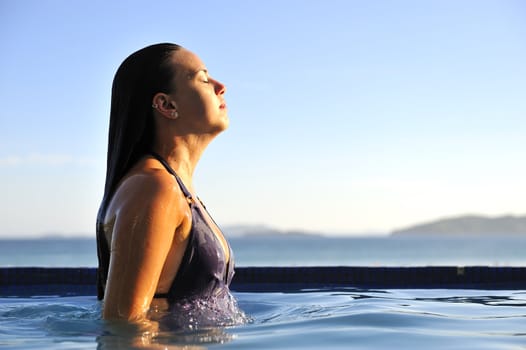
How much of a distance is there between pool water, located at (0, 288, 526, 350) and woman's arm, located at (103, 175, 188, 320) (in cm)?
10

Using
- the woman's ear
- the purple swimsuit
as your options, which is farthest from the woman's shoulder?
the woman's ear

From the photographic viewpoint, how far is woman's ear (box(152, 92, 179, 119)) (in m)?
2.71

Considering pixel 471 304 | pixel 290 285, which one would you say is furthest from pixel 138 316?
pixel 290 285

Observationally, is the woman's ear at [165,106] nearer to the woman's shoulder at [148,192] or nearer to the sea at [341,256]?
the woman's shoulder at [148,192]

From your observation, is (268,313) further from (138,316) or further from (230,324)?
(138,316)

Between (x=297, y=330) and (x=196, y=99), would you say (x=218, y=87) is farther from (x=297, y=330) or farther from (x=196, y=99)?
(x=297, y=330)

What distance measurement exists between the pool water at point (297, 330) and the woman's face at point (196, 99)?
77cm

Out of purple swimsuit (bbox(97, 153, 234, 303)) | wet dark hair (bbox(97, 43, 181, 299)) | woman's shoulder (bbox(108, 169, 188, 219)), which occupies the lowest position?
purple swimsuit (bbox(97, 153, 234, 303))

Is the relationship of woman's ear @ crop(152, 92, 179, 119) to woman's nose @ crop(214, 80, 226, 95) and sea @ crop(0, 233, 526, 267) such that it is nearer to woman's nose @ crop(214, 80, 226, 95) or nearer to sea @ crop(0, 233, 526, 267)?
→ woman's nose @ crop(214, 80, 226, 95)

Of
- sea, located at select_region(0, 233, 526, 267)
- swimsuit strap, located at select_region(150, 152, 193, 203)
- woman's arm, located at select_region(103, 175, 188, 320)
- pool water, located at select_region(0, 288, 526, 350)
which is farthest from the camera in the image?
sea, located at select_region(0, 233, 526, 267)

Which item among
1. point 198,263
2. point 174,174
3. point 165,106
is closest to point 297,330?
point 198,263

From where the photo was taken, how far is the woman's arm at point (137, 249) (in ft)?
7.54

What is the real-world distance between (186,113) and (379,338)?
1.17 m

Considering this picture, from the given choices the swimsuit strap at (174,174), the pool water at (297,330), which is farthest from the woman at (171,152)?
the pool water at (297,330)
